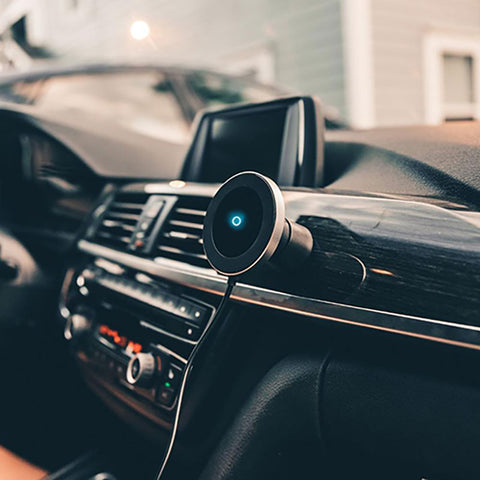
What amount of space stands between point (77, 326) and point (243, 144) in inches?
27.5

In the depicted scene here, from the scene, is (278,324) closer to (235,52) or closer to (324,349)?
(324,349)

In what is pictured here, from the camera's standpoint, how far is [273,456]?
1.06 meters

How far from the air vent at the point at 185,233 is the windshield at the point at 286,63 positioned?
4.76 ft

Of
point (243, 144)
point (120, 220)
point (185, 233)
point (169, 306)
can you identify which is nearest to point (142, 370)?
point (169, 306)

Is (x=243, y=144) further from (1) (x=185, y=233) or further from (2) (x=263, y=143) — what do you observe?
(1) (x=185, y=233)

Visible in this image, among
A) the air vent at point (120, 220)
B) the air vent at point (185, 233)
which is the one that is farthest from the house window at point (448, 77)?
the air vent at point (185, 233)

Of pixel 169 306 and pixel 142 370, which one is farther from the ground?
pixel 169 306

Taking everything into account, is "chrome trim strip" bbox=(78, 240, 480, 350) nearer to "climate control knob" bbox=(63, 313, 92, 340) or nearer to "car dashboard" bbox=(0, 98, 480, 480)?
"car dashboard" bbox=(0, 98, 480, 480)

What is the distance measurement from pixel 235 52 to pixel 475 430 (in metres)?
7.03

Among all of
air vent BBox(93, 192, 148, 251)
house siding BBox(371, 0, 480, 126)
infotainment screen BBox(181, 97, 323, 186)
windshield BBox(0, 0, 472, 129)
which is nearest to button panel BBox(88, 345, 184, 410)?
air vent BBox(93, 192, 148, 251)

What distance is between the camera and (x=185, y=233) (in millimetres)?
1416

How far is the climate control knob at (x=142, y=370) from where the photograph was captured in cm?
127

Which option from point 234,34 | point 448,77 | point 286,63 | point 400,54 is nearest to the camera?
point 400,54

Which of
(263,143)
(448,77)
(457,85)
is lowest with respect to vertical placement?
(263,143)
